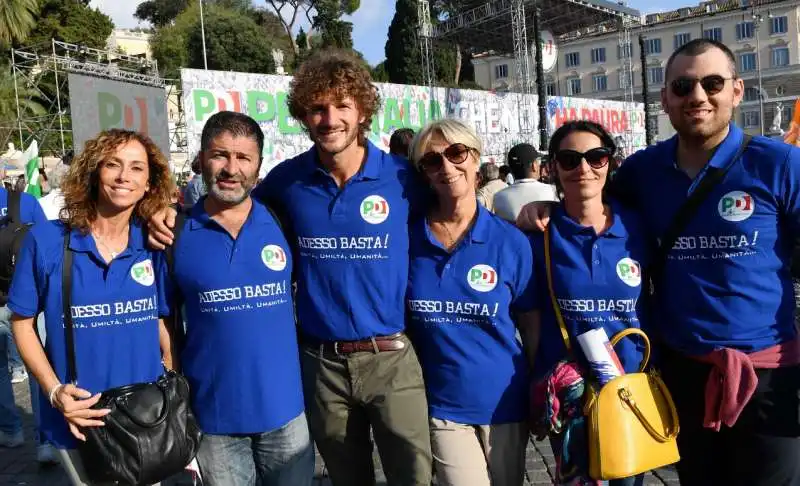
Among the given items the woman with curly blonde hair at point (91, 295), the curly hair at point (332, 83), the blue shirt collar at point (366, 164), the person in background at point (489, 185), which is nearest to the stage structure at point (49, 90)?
the person in background at point (489, 185)

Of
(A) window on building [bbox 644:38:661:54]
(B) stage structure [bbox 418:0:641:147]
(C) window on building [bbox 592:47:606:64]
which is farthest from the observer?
(C) window on building [bbox 592:47:606:64]

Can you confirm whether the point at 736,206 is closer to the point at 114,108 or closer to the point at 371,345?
the point at 371,345

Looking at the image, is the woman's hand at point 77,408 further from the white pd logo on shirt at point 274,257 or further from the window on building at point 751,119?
the window on building at point 751,119

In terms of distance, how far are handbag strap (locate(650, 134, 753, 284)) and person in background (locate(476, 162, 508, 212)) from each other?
3538 millimetres

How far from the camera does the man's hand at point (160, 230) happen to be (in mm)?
2701

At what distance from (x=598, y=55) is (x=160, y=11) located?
44535 millimetres

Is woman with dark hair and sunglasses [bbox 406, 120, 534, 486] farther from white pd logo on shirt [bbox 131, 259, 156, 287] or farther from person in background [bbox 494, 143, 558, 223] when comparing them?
person in background [bbox 494, 143, 558, 223]

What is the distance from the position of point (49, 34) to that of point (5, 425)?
41339 mm

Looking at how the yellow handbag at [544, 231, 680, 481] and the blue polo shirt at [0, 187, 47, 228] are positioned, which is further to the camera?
the blue polo shirt at [0, 187, 47, 228]

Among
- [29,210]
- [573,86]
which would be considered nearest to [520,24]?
[29,210]

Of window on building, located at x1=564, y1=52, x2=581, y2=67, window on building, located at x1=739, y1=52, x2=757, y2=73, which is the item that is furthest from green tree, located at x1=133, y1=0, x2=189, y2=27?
window on building, located at x1=739, y1=52, x2=757, y2=73

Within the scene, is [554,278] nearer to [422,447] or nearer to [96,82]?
[422,447]

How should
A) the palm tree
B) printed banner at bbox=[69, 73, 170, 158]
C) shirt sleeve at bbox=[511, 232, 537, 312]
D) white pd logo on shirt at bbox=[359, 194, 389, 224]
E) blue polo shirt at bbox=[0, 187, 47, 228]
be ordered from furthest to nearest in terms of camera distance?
the palm tree, printed banner at bbox=[69, 73, 170, 158], blue polo shirt at bbox=[0, 187, 47, 228], white pd logo on shirt at bbox=[359, 194, 389, 224], shirt sleeve at bbox=[511, 232, 537, 312]

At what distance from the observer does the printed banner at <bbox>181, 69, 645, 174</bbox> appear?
12789mm
